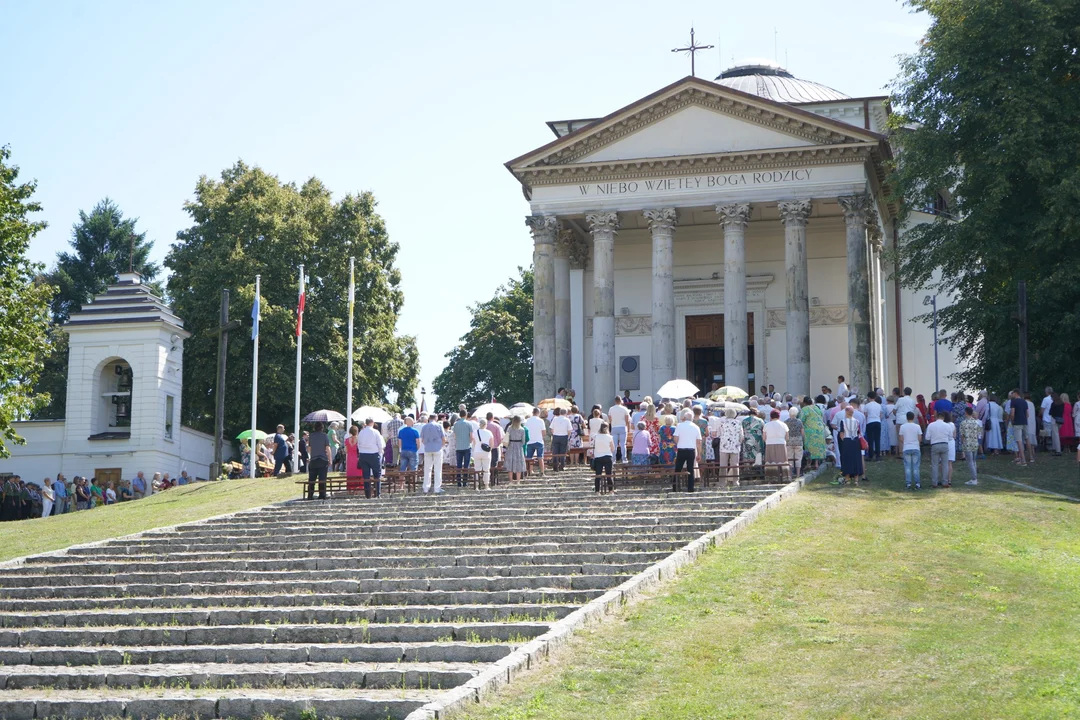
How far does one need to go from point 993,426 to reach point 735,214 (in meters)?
15.7

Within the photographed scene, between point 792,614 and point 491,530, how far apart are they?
7589 mm

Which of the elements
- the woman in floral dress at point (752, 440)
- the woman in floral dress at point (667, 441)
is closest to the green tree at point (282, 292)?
the woman in floral dress at point (667, 441)

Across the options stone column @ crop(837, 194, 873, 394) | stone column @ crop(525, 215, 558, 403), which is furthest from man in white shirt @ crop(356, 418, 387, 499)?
stone column @ crop(837, 194, 873, 394)

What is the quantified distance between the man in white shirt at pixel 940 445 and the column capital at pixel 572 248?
23470 mm

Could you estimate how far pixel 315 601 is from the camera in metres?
16.2

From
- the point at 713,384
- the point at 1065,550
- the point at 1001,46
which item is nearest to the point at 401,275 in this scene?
the point at 713,384

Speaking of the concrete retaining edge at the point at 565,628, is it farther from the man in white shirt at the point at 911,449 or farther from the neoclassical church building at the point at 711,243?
the neoclassical church building at the point at 711,243

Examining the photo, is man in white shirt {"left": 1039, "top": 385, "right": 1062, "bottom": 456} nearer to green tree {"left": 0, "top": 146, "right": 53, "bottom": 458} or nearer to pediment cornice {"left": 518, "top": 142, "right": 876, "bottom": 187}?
pediment cornice {"left": 518, "top": 142, "right": 876, "bottom": 187}

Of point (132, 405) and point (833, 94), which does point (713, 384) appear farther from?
point (132, 405)

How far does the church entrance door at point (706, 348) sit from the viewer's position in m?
50.8

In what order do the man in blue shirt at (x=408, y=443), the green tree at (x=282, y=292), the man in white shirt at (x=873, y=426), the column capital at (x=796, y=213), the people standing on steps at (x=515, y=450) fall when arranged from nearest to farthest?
the people standing on steps at (x=515, y=450), the man in blue shirt at (x=408, y=443), the man in white shirt at (x=873, y=426), the column capital at (x=796, y=213), the green tree at (x=282, y=292)

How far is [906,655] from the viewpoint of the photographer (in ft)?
40.8

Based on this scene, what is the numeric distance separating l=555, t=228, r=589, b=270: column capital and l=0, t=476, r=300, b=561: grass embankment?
17.1 m

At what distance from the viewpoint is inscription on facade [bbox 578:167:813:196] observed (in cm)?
4481
